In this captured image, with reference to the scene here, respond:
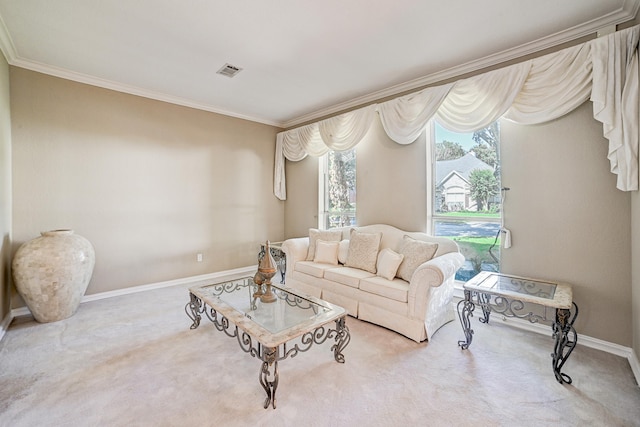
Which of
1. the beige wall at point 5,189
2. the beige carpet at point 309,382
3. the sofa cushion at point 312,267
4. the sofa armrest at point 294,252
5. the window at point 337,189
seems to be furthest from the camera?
the window at point 337,189

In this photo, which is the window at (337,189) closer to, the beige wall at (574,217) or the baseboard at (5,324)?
the beige wall at (574,217)

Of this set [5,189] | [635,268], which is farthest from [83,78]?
[635,268]

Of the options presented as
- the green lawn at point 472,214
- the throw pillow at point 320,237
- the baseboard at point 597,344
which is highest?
the green lawn at point 472,214

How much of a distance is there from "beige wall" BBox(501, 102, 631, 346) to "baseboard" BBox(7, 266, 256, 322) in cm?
397

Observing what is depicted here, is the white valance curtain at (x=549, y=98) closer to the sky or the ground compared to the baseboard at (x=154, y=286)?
closer to the sky

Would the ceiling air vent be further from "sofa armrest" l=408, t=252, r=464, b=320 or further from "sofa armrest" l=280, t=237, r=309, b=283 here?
"sofa armrest" l=408, t=252, r=464, b=320

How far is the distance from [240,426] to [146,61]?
11.7ft

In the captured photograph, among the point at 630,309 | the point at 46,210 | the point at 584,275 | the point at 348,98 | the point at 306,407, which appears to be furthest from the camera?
the point at 348,98

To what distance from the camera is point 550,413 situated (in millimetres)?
1649

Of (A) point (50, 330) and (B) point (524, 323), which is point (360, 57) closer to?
(B) point (524, 323)

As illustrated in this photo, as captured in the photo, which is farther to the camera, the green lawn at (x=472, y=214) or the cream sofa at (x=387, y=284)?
the green lawn at (x=472, y=214)

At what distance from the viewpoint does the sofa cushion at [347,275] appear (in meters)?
2.99

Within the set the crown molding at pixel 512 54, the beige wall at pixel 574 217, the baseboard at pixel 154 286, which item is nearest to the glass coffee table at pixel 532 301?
the beige wall at pixel 574 217

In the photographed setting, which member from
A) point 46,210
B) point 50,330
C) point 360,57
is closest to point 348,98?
point 360,57
